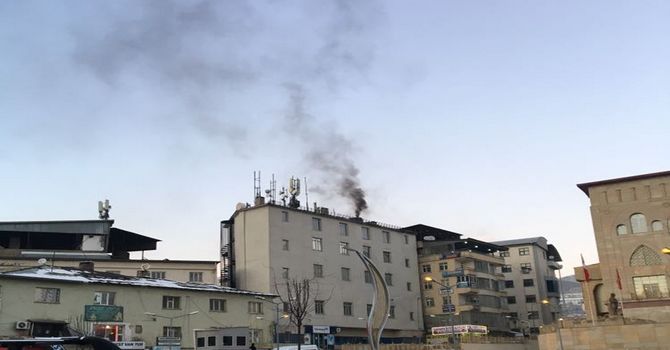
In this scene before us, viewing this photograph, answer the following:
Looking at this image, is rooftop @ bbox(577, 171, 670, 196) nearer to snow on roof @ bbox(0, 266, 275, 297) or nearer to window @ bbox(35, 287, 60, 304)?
snow on roof @ bbox(0, 266, 275, 297)

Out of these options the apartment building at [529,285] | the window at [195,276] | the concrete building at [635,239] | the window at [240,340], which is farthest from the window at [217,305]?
the apartment building at [529,285]

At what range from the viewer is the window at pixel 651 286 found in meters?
66.3

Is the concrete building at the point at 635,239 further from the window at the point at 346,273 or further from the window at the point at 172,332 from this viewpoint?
the window at the point at 172,332

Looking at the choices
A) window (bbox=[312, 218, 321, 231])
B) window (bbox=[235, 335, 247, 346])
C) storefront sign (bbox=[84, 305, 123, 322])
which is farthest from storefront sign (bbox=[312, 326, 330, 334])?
window (bbox=[235, 335, 247, 346])

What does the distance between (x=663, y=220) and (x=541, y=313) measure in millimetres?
47673

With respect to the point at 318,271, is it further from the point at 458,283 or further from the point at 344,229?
the point at 458,283

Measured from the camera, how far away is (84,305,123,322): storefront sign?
168ft

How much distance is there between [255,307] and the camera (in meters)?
63.7

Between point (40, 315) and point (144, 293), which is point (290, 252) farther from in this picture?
point (40, 315)

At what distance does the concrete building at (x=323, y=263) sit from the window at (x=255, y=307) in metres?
7.82

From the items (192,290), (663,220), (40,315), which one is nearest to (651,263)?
(663,220)

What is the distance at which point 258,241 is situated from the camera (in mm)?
75750

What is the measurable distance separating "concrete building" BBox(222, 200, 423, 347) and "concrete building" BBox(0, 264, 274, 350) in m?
12.0

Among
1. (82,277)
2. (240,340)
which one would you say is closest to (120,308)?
(82,277)
